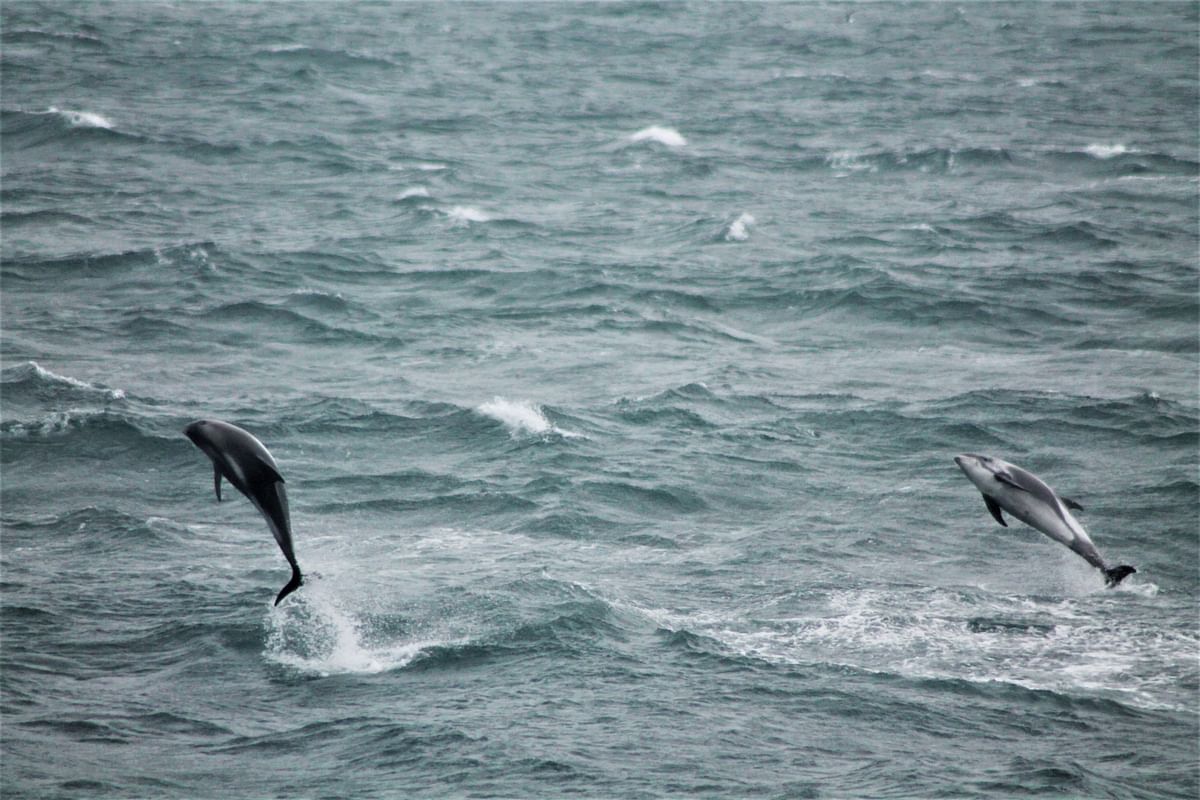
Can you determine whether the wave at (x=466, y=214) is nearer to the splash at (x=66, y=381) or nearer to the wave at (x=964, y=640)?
the splash at (x=66, y=381)

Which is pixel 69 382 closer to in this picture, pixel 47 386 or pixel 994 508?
Result: pixel 47 386

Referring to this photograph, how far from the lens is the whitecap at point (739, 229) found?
208ft

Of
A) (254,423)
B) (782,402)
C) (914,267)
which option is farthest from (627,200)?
(254,423)

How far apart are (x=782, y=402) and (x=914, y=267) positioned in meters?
16.5

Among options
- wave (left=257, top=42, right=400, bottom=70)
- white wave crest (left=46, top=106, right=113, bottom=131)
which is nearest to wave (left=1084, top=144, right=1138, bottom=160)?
wave (left=257, top=42, right=400, bottom=70)

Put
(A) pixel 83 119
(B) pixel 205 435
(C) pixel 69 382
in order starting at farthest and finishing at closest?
(A) pixel 83 119
(C) pixel 69 382
(B) pixel 205 435

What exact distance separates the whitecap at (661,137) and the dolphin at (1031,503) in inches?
2518

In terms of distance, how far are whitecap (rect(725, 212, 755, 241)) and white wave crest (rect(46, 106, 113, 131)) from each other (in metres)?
34.0

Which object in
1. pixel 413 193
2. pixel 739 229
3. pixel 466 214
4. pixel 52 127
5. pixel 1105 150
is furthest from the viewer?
pixel 1105 150

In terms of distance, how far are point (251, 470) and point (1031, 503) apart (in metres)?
11.0

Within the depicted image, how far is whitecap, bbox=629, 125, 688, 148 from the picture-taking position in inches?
3305

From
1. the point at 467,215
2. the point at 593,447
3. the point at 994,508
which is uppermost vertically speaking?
the point at 994,508

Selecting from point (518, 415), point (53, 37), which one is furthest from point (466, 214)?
point (53, 37)

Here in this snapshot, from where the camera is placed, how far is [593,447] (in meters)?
40.6
